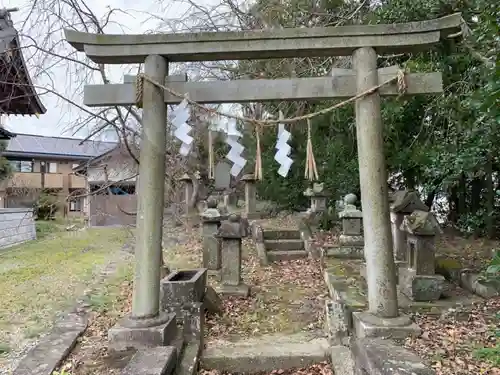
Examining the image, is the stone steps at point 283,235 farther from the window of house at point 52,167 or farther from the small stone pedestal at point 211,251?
the window of house at point 52,167

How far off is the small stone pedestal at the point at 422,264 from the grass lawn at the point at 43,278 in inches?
202

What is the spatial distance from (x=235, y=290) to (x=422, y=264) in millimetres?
3133

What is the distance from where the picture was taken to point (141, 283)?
3.99 meters

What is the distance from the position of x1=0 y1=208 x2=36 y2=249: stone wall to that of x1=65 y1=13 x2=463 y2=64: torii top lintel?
1094 centimetres

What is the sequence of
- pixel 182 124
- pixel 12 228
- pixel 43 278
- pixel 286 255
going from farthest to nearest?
pixel 12 228 < pixel 286 255 < pixel 43 278 < pixel 182 124

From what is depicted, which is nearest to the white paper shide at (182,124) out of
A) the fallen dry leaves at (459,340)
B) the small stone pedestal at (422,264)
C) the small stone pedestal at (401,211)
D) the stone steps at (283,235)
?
the fallen dry leaves at (459,340)

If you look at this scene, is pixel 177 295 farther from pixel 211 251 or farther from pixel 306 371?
pixel 211 251

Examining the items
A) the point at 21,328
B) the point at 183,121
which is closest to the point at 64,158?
the point at 21,328

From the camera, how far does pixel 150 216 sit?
404cm

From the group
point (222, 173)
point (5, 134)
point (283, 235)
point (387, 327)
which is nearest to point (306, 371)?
point (387, 327)

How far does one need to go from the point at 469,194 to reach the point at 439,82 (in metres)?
8.65

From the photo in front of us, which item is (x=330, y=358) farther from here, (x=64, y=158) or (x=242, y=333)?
(x=64, y=158)

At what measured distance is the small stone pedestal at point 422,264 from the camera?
5594 millimetres

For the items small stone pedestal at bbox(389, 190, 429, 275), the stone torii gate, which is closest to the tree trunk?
small stone pedestal at bbox(389, 190, 429, 275)
